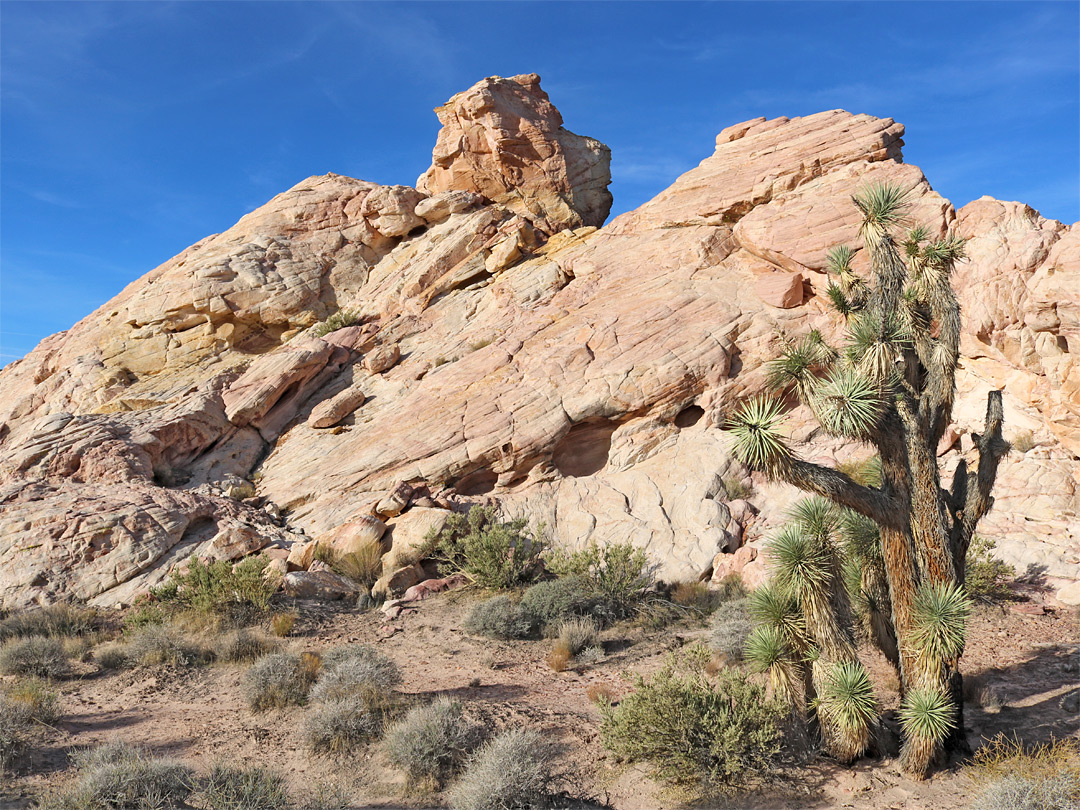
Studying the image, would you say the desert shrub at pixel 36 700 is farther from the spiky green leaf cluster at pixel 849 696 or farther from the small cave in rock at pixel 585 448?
the small cave in rock at pixel 585 448

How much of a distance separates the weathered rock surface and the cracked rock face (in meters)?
1.53

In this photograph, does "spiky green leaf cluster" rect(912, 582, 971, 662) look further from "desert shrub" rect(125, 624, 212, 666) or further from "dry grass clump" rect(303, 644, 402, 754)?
"desert shrub" rect(125, 624, 212, 666)

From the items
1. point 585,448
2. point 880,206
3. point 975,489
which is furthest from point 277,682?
point 585,448

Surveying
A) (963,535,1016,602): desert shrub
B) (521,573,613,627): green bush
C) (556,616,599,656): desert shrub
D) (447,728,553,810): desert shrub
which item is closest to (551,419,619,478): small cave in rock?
(521,573,613,627): green bush

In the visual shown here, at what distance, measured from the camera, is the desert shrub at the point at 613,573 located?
1306 centimetres

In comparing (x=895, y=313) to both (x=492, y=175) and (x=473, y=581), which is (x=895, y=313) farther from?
(x=492, y=175)

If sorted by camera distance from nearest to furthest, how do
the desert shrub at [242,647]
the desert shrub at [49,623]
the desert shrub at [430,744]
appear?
the desert shrub at [430,744]
the desert shrub at [242,647]
the desert shrub at [49,623]

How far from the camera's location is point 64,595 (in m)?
13.4

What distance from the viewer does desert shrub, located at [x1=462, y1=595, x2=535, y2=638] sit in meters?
12.0

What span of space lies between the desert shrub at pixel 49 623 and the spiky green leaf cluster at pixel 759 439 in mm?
11207

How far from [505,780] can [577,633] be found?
5.14 metres

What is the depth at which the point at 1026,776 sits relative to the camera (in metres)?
6.39

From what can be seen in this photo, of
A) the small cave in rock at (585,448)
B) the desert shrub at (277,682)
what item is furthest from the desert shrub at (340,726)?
the small cave in rock at (585,448)

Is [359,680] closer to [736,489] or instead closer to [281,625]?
[281,625]
